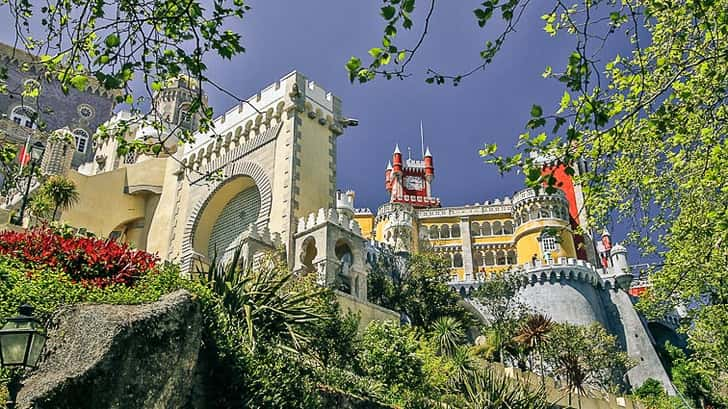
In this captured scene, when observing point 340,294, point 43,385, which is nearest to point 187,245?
point 340,294

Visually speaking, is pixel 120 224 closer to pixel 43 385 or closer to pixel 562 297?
pixel 43 385

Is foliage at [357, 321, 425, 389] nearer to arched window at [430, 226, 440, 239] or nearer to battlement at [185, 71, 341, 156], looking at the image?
battlement at [185, 71, 341, 156]

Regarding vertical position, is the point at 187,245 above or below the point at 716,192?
above

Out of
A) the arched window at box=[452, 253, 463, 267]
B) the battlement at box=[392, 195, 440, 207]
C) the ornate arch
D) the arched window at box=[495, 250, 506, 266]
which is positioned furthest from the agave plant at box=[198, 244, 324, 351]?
the battlement at box=[392, 195, 440, 207]

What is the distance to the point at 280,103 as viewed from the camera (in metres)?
26.4

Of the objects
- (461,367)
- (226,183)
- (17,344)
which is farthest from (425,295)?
(17,344)

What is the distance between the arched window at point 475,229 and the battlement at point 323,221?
43119mm

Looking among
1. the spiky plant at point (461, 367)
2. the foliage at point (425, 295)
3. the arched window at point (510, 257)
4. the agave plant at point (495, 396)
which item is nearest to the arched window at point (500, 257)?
the arched window at point (510, 257)

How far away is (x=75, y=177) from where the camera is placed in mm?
29000

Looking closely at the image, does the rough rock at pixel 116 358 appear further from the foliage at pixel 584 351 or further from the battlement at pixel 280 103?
the foliage at pixel 584 351

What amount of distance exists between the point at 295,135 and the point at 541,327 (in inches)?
537

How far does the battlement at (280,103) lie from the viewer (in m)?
26.3

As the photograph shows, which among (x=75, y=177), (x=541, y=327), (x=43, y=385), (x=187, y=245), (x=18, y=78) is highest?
(x=18, y=78)

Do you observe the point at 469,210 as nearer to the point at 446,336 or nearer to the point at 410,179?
the point at 410,179
